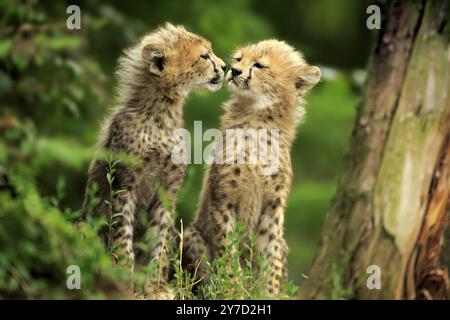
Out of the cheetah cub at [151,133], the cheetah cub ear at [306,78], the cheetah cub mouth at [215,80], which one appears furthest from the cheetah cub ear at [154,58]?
the cheetah cub ear at [306,78]

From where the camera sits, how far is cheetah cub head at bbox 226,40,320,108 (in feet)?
25.3

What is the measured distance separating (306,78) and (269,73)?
0.30 metres

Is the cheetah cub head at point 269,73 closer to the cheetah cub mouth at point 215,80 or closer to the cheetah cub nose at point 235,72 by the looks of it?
the cheetah cub nose at point 235,72

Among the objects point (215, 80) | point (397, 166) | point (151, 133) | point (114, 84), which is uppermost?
point (114, 84)

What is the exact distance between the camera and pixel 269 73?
7.78 m

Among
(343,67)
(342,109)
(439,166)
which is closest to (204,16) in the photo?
(342,109)

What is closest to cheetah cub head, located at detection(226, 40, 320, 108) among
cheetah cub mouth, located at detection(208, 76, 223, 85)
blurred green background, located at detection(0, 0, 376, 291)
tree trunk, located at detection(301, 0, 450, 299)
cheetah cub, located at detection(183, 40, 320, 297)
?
cheetah cub, located at detection(183, 40, 320, 297)

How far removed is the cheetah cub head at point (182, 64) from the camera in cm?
758

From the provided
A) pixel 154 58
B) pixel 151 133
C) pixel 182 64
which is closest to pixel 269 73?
pixel 182 64

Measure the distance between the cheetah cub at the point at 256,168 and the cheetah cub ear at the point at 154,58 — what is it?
48 centimetres

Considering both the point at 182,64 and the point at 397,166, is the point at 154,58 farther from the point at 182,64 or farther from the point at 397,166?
the point at 397,166

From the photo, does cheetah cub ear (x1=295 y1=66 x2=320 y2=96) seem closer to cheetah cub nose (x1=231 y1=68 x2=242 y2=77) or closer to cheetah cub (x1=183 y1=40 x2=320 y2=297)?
cheetah cub (x1=183 y1=40 x2=320 y2=297)
